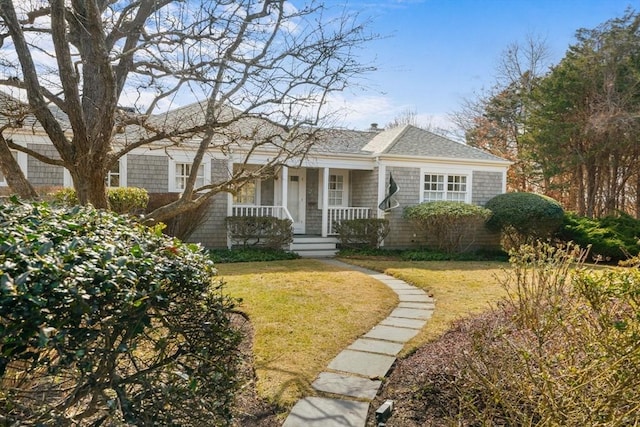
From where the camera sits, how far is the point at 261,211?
13.0 meters

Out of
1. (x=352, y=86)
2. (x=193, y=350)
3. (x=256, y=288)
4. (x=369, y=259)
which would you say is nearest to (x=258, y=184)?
(x=369, y=259)

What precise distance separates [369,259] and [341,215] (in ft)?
7.80

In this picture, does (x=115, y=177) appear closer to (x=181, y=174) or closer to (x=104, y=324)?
(x=181, y=174)

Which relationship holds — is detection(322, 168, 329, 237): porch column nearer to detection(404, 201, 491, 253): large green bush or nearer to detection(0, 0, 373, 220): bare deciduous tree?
detection(404, 201, 491, 253): large green bush

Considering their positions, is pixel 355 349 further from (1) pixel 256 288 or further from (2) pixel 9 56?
(2) pixel 9 56

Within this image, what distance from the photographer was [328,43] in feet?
16.8

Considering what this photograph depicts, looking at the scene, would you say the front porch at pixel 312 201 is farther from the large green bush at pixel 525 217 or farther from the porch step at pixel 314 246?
the large green bush at pixel 525 217

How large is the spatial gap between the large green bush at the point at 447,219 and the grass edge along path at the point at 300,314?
4.41 metres

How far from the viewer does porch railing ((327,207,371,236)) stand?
13705 millimetres

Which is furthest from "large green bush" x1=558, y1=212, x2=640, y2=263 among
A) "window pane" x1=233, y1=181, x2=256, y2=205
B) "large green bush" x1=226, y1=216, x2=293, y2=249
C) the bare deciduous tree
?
the bare deciduous tree

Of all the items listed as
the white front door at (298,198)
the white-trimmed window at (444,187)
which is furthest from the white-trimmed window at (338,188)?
the white-trimmed window at (444,187)

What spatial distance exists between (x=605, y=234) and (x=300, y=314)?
37.0ft

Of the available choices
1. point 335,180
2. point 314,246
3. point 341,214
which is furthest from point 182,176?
point 335,180

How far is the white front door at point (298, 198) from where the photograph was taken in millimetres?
14711
